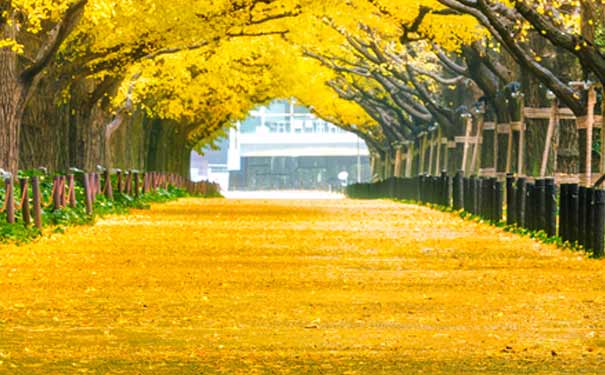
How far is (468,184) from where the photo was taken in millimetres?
43312

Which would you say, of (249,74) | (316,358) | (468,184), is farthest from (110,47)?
(316,358)

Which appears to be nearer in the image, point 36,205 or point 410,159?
point 36,205

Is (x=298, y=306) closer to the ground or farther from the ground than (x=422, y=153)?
closer to the ground

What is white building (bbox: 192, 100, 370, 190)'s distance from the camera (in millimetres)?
181250

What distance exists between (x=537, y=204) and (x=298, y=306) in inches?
582

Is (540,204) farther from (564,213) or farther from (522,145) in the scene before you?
(522,145)

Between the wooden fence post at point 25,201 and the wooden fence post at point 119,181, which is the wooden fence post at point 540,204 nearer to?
the wooden fence post at point 25,201

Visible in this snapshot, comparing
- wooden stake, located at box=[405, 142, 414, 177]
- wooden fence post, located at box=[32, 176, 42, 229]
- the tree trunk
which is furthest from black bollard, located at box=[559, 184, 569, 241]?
wooden stake, located at box=[405, 142, 414, 177]

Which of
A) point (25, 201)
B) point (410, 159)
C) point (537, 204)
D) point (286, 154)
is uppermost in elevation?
point (286, 154)

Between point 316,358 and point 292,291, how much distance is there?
245 inches

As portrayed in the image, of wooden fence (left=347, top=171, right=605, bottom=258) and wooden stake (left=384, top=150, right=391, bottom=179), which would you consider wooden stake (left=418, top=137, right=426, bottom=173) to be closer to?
wooden stake (left=384, top=150, right=391, bottom=179)

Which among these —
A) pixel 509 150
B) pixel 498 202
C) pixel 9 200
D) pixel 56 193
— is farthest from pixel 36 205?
pixel 509 150

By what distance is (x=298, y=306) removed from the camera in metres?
16.3

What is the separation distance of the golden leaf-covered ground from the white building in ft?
495
